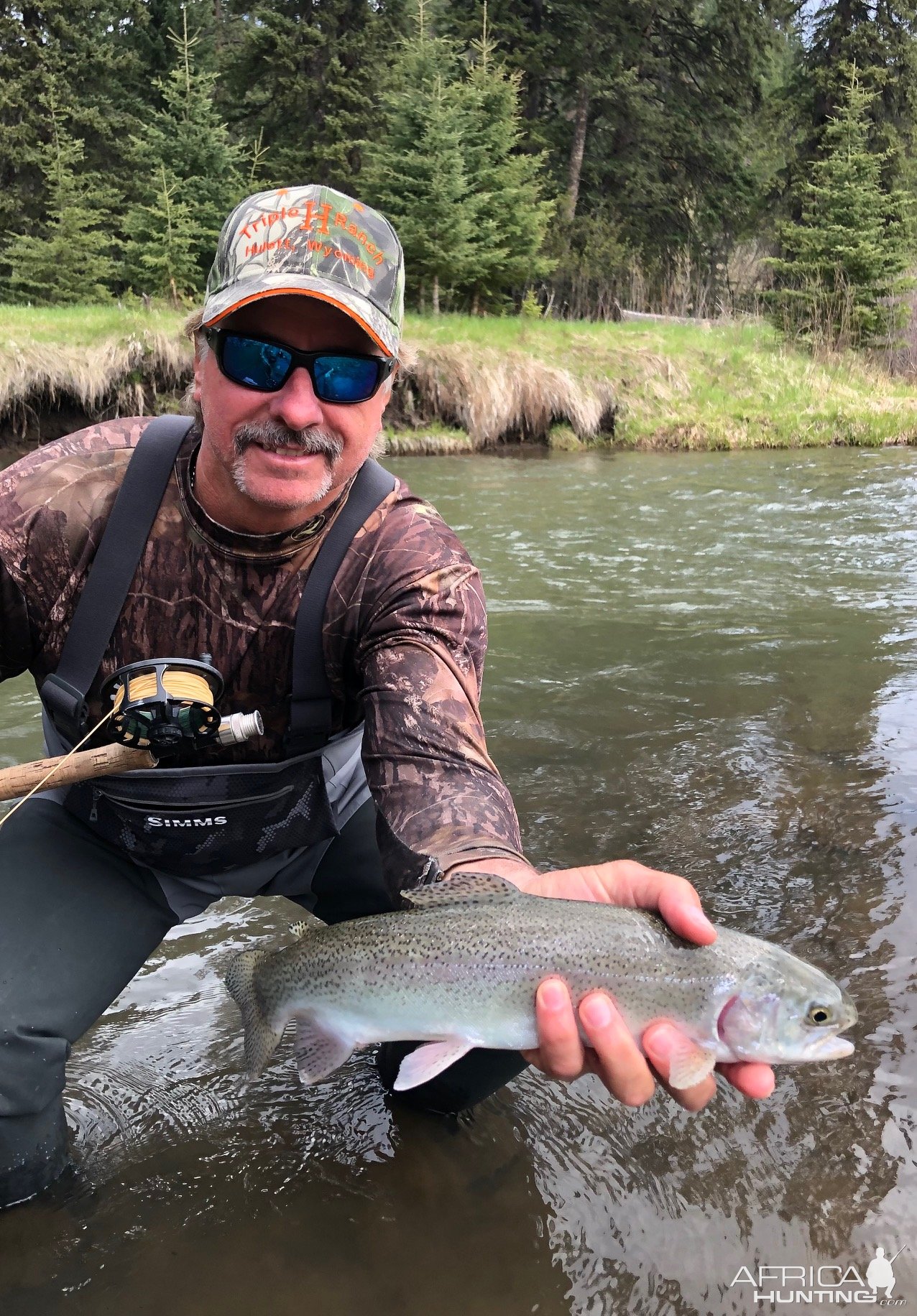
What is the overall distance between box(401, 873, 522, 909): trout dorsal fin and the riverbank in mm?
14505

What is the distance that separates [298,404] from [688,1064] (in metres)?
1.88

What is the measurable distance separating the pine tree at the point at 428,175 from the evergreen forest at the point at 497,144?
7 centimetres

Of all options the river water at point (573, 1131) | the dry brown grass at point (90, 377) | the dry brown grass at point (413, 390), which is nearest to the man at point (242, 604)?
the river water at point (573, 1131)

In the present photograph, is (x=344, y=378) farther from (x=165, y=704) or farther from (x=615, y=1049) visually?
(x=615, y=1049)

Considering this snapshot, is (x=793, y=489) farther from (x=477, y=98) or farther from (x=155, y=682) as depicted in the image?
(x=477, y=98)

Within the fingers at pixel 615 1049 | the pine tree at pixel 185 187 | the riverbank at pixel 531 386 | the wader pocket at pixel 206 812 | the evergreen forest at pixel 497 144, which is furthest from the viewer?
the evergreen forest at pixel 497 144

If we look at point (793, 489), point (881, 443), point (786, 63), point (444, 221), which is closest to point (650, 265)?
point (444, 221)

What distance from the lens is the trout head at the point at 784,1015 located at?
75.2 inches

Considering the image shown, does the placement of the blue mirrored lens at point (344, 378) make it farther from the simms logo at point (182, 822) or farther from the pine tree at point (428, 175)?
the pine tree at point (428, 175)

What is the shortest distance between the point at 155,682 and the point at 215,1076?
1.29 meters

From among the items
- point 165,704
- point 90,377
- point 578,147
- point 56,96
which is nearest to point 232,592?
point 165,704

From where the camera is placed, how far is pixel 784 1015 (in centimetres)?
192

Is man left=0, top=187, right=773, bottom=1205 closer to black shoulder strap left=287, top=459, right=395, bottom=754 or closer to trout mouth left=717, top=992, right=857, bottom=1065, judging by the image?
black shoulder strap left=287, top=459, right=395, bottom=754

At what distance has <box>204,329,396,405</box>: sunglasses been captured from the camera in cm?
269
